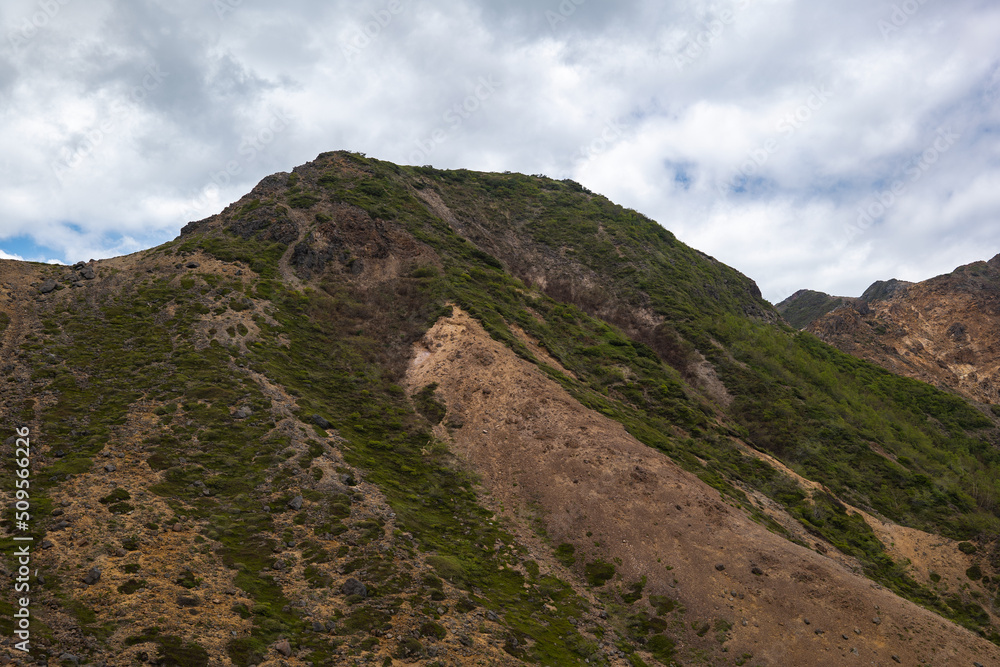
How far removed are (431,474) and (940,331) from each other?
94776mm

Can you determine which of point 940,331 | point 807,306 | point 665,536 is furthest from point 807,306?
point 665,536

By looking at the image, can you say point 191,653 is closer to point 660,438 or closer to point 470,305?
point 660,438

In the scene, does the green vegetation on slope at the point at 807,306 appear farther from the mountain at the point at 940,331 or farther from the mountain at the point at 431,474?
the mountain at the point at 431,474

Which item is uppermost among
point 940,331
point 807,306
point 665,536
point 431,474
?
point 807,306

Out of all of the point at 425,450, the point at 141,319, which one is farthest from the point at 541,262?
the point at 141,319

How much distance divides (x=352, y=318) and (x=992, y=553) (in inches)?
1666

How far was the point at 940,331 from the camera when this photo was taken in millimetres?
82375

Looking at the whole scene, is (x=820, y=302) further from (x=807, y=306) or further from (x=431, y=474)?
(x=431, y=474)

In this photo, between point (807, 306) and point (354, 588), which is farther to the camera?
point (807, 306)

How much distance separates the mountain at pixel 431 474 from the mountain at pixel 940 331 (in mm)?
30091

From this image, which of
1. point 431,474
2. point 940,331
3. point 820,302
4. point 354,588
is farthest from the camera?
point 820,302

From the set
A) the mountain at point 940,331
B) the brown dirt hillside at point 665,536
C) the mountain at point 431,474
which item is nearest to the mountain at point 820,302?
the mountain at point 940,331

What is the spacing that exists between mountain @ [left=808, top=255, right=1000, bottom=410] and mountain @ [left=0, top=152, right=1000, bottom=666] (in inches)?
1185

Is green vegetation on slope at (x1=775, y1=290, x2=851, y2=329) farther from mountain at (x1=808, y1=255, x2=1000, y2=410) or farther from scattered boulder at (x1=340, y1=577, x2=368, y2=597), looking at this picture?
scattered boulder at (x1=340, y1=577, x2=368, y2=597)
